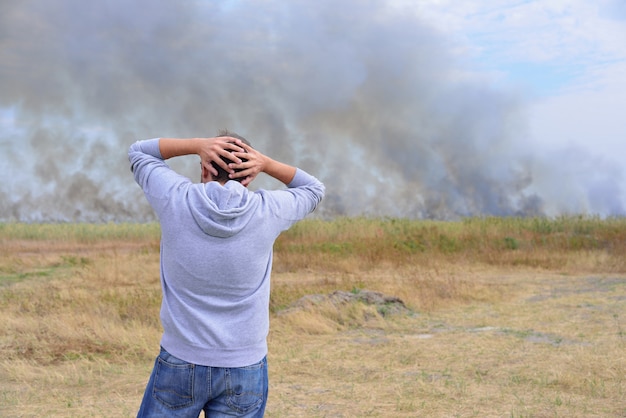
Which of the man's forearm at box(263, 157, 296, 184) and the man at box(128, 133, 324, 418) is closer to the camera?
the man at box(128, 133, 324, 418)

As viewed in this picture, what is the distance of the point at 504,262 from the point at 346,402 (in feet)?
39.6

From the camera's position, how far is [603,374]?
5512mm

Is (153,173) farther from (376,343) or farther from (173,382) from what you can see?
(376,343)

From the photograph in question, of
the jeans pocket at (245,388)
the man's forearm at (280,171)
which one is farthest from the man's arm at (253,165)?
the jeans pocket at (245,388)

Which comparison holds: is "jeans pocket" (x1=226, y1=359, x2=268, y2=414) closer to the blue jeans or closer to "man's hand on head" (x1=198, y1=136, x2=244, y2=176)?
the blue jeans

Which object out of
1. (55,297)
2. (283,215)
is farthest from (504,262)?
(283,215)

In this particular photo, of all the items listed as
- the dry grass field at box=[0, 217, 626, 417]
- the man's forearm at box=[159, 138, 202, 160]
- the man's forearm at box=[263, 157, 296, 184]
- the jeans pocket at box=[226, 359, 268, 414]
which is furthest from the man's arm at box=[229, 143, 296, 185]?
the dry grass field at box=[0, 217, 626, 417]

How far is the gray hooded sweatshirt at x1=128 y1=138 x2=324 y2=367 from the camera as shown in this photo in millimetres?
1772

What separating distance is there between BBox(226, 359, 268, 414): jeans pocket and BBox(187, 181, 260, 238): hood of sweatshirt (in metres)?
0.38

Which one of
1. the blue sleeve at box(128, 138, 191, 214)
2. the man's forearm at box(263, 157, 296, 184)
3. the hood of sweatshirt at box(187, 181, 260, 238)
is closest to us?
the hood of sweatshirt at box(187, 181, 260, 238)

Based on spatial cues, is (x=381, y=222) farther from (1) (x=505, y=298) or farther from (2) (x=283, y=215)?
(2) (x=283, y=215)

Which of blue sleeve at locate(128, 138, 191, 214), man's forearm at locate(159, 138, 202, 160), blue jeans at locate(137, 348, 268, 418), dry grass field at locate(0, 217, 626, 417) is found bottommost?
dry grass field at locate(0, 217, 626, 417)

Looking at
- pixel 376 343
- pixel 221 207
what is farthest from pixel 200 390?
pixel 376 343

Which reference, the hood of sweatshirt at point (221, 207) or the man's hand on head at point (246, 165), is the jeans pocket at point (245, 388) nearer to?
the hood of sweatshirt at point (221, 207)
